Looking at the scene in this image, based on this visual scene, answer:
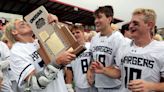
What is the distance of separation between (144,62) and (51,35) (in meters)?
0.94

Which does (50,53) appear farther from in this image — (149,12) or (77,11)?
(77,11)

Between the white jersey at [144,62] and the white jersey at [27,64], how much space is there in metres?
0.66

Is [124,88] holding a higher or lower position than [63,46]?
lower

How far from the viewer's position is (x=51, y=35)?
2.75m

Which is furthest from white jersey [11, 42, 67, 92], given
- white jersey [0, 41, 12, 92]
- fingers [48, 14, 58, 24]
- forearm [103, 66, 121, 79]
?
white jersey [0, 41, 12, 92]

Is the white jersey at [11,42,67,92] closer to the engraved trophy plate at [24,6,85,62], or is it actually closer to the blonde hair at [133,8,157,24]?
the engraved trophy plate at [24,6,85,62]

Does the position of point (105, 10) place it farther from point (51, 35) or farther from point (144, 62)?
point (51, 35)

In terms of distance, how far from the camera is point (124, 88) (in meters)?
3.34

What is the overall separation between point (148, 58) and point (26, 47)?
1.16 meters

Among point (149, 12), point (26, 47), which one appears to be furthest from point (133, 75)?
point (26, 47)

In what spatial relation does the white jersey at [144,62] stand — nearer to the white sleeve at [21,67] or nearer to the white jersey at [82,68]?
the white sleeve at [21,67]

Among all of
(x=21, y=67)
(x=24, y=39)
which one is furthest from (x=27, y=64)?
(x=24, y=39)

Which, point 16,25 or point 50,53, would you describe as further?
point 16,25

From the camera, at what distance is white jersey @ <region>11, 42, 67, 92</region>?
2990 millimetres
